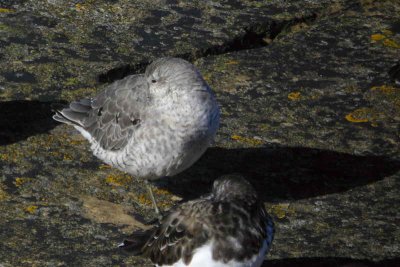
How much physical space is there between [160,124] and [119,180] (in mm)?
450

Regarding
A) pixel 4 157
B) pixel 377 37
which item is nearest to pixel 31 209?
pixel 4 157

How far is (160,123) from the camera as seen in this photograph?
544 centimetres

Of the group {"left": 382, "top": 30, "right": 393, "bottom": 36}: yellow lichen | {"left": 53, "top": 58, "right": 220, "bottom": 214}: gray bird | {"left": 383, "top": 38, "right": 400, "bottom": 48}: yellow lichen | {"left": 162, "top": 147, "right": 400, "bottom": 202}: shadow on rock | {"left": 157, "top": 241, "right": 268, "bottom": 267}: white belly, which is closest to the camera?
{"left": 157, "top": 241, "right": 268, "bottom": 267}: white belly

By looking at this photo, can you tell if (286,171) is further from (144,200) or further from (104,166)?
(104,166)

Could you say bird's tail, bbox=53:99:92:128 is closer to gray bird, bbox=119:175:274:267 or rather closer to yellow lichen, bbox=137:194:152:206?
yellow lichen, bbox=137:194:152:206

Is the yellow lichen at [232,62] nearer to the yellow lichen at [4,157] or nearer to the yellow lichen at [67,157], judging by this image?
the yellow lichen at [67,157]

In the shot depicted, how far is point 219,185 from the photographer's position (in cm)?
485

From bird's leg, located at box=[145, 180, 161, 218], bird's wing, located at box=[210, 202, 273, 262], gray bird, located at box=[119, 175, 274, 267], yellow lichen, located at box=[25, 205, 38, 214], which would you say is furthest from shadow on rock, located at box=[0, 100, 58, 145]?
bird's wing, located at box=[210, 202, 273, 262]

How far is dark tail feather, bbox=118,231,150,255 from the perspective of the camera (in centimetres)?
479

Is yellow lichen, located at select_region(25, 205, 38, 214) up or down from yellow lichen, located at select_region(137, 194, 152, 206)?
up

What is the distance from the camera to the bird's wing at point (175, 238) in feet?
14.9

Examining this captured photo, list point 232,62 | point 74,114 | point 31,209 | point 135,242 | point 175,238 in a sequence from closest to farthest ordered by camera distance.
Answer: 1. point 175,238
2. point 135,242
3. point 31,209
4. point 74,114
5. point 232,62

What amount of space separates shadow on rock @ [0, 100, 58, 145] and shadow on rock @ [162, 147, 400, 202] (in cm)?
84

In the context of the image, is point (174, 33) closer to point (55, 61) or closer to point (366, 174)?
point (55, 61)
